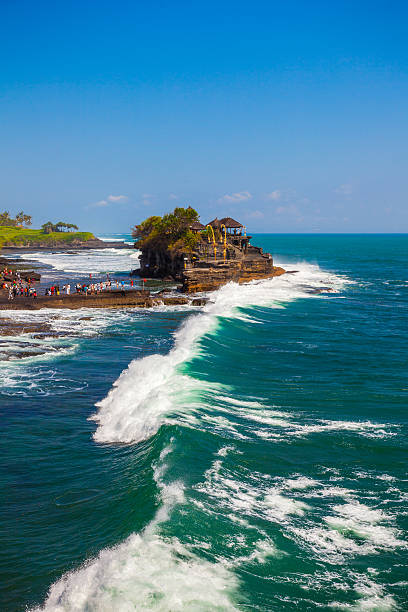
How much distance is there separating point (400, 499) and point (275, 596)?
17.1 feet

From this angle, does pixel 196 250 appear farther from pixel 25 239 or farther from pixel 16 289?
pixel 25 239

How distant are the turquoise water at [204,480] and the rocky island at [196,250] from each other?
4309cm

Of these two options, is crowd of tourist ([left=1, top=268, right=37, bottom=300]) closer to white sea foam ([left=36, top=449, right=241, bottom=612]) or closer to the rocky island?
the rocky island

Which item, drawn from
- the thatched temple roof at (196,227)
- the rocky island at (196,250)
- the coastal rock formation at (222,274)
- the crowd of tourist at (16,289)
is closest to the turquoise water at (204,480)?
the crowd of tourist at (16,289)

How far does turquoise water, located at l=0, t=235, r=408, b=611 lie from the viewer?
968 cm

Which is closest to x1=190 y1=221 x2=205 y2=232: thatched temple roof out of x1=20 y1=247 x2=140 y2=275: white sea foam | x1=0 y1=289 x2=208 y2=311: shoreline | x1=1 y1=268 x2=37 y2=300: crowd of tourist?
x1=20 y1=247 x2=140 y2=275: white sea foam

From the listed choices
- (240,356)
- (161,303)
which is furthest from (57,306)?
(240,356)

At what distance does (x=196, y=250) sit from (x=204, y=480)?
65289 millimetres

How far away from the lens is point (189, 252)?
73750mm

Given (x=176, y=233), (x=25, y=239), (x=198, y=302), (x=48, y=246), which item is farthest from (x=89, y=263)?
(x=25, y=239)

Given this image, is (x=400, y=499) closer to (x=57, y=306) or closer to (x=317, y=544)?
(x=317, y=544)

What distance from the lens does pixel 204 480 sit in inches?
543

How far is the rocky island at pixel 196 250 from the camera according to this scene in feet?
240

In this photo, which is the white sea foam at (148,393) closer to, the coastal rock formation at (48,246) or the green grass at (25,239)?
the coastal rock formation at (48,246)
